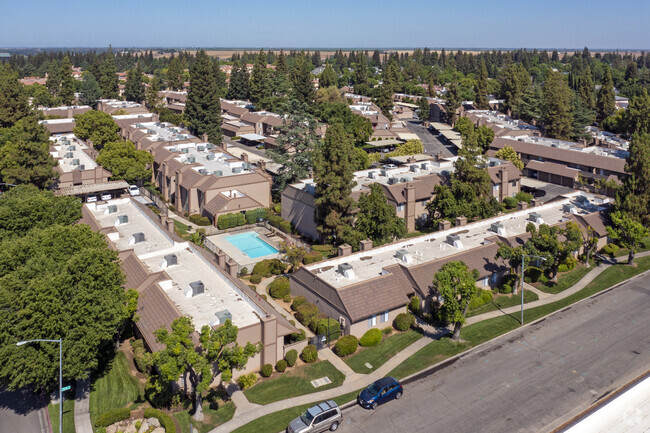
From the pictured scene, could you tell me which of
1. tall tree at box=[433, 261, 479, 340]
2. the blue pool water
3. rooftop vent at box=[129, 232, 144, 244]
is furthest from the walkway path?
rooftop vent at box=[129, 232, 144, 244]

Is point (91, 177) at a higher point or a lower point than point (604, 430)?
higher

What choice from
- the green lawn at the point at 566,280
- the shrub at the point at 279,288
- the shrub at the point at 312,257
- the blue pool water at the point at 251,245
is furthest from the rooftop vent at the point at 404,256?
the blue pool water at the point at 251,245

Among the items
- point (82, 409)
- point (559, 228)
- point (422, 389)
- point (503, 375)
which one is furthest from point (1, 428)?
point (559, 228)

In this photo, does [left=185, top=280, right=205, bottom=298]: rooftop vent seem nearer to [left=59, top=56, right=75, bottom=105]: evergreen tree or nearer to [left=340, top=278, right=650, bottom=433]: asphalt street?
[left=340, top=278, right=650, bottom=433]: asphalt street

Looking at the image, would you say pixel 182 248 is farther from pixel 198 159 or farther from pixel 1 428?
pixel 198 159

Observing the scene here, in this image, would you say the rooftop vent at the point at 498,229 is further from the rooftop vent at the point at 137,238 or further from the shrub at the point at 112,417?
the shrub at the point at 112,417
